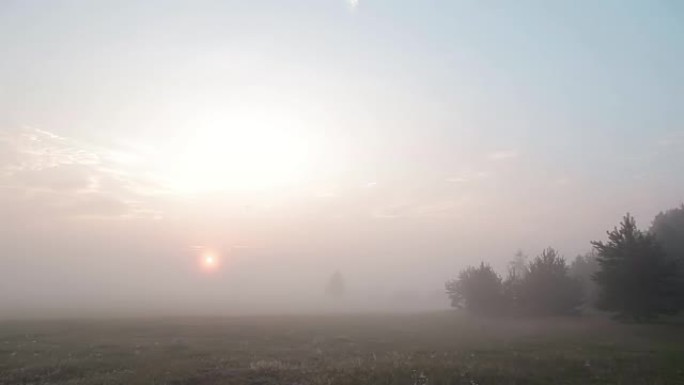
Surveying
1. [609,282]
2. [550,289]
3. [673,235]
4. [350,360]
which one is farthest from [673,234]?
[350,360]

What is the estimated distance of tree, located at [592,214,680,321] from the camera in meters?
40.8

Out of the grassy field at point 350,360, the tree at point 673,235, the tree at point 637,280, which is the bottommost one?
the grassy field at point 350,360

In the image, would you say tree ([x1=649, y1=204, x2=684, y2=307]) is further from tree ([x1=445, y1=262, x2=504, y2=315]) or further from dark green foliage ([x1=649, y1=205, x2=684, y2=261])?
tree ([x1=445, y1=262, x2=504, y2=315])

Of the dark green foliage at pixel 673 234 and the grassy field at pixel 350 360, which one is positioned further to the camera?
the dark green foliage at pixel 673 234

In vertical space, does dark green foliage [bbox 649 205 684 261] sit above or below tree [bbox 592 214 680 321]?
above

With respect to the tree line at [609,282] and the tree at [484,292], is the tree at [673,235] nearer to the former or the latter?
the tree line at [609,282]

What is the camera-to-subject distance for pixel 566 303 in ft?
189

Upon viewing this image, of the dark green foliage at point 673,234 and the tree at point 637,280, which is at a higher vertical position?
the dark green foliage at point 673,234

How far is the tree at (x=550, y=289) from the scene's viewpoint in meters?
57.5

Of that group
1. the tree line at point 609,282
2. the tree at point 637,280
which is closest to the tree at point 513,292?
the tree line at point 609,282

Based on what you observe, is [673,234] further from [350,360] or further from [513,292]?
[350,360]

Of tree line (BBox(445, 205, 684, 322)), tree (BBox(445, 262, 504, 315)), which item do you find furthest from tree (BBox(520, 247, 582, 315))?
tree (BBox(445, 262, 504, 315))

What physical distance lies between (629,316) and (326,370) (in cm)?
3481

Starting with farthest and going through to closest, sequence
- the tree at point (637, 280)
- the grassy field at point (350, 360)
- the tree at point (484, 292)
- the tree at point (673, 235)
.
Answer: the tree at point (484, 292) → the tree at point (673, 235) → the tree at point (637, 280) → the grassy field at point (350, 360)
